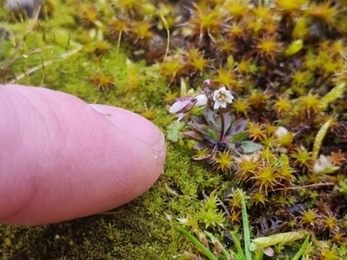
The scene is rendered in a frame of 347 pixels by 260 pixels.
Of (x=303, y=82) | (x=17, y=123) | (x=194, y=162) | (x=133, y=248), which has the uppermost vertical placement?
(x=17, y=123)

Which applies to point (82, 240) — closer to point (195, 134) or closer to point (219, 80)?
point (195, 134)

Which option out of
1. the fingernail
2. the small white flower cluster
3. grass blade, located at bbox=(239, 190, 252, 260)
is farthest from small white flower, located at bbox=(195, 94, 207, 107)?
grass blade, located at bbox=(239, 190, 252, 260)

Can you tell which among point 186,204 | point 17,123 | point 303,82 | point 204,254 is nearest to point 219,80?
point 303,82

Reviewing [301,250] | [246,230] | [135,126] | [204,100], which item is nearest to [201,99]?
[204,100]

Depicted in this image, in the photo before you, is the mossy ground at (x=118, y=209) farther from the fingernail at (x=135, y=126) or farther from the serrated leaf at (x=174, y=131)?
the fingernail at (x=135, y=126)

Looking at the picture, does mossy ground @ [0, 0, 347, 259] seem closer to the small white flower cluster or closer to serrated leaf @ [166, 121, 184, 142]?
serrated leaf @ [166, 121, 184, 142]

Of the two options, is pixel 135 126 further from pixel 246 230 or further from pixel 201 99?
pixel 246 230
